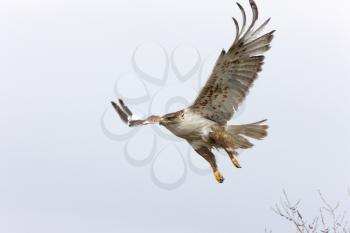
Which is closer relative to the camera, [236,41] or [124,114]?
[236,41]

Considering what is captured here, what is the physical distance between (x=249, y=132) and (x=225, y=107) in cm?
75

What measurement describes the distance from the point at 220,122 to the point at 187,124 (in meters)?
0.86

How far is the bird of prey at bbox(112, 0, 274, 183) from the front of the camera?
1288 centimetres

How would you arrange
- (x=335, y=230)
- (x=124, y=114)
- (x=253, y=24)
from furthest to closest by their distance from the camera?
(x=124, y=114)
(x=253, y=24)
(x=335, y=230)

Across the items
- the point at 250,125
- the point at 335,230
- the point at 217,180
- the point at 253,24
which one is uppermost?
the point at 253,24

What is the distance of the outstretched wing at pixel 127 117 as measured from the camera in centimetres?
1313

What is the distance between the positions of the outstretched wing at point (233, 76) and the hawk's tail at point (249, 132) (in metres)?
0.42

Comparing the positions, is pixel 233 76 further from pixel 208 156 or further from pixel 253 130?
pixel 208 156

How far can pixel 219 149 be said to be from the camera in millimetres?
13492

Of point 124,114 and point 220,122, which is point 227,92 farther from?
point 124,114

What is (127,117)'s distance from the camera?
1500cm

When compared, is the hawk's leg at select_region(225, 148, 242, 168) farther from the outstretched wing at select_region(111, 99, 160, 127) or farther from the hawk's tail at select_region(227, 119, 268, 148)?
the outstretched wing at select_region(111, 99, 160, 127)

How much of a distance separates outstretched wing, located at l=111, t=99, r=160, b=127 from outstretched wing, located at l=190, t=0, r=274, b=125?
0.85m

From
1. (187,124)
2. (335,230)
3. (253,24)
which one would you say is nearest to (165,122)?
(187,124)
